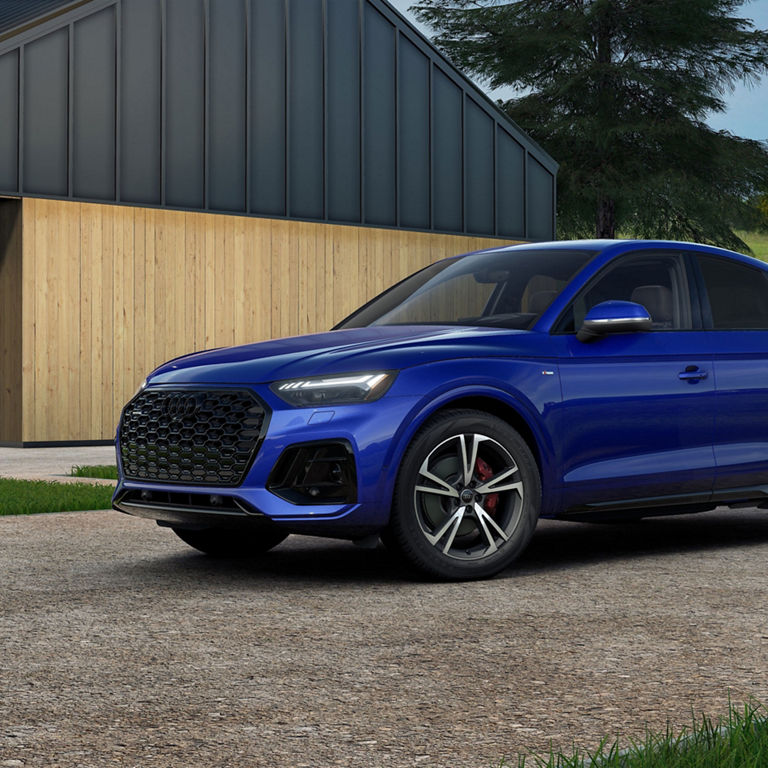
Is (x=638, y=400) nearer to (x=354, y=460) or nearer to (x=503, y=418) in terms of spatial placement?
(x=503, y=418)

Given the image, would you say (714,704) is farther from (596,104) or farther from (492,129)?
(596,104)

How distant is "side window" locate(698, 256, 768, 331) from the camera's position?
812 centimetres

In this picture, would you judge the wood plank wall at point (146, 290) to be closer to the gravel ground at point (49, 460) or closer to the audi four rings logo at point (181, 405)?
the gravel ground at point (49, 460)

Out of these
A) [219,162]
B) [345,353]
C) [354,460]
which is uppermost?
[219,162]

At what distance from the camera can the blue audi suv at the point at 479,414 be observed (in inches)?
255

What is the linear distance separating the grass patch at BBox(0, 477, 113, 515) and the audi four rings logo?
348 cm

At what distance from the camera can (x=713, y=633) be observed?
18.0 feet

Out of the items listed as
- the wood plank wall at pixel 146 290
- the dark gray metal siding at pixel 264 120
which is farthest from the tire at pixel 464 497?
the dark gray metal siding at pixel 264 120

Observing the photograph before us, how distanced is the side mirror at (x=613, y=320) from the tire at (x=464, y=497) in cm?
74

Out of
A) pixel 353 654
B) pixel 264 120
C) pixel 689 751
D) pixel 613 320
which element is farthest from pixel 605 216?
pixel 689 751

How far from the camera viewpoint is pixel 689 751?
362cm

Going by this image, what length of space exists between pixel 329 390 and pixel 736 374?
2.61 meters

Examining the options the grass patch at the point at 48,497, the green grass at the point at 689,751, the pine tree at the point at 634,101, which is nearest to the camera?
the green grass at the point at 689,751

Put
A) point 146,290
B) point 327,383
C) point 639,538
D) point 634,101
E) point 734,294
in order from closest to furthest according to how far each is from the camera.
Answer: point 327,383
point 734,294
point 639,538
point 146,290
point 634,101
